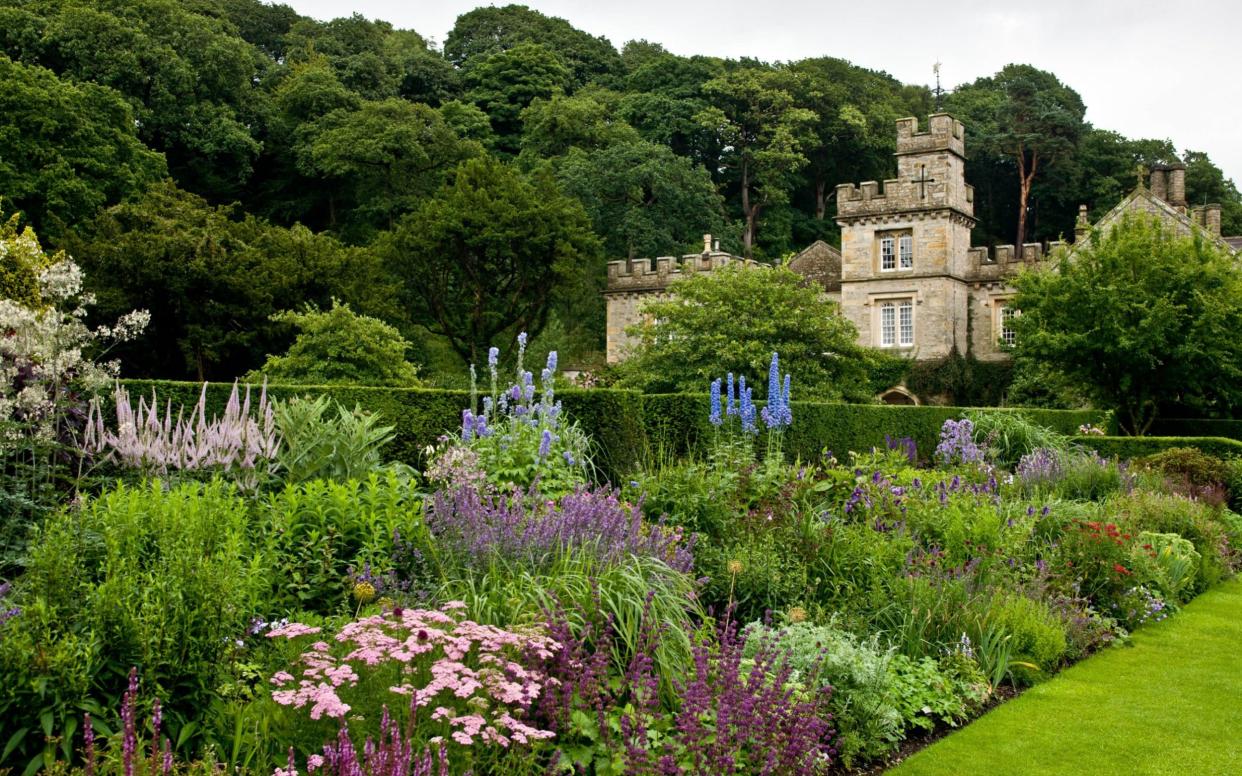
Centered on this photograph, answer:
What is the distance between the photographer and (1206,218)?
32.6m

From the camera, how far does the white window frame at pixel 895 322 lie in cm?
3431

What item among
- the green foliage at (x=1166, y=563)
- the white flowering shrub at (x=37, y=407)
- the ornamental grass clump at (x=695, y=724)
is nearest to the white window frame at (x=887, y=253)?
the green foliage at (x=1166, y=563)

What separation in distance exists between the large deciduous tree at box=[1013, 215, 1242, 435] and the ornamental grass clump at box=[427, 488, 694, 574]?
65.5 ft

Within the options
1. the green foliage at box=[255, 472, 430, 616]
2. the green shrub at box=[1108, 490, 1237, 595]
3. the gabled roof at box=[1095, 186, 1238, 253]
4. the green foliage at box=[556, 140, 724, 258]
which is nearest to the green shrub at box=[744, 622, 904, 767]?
the green foliage at box=[255, 472, 430, 616]

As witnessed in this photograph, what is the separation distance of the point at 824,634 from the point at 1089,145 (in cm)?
4565

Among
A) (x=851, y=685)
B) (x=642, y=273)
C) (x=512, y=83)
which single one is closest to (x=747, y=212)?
(x=642, y=273)

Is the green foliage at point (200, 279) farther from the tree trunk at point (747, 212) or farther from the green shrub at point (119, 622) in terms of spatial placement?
the tree trunk at point (747, 212)

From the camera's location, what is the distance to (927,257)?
33438 millimetres

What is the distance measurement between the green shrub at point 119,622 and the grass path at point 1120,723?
3.01 metres

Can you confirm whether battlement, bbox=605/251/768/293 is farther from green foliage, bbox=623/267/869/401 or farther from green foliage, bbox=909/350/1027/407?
green foliage, bbox=623/267/869/401

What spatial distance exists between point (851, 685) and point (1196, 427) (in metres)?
23.5

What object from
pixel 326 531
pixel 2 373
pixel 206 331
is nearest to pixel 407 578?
pixel 326 531

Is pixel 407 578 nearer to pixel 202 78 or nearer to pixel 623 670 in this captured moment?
pixel 623 670

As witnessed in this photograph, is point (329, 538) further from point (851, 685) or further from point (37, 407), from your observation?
point (851, 685)
